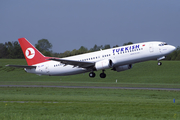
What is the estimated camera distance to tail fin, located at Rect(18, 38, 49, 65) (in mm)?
58812

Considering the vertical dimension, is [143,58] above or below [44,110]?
above

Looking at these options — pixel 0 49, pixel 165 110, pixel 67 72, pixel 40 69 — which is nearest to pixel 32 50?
pixel 40 69

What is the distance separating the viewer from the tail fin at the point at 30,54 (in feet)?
193

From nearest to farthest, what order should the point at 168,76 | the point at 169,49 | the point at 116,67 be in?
the point at 169,49
the point at 116,67
the point at 168,76

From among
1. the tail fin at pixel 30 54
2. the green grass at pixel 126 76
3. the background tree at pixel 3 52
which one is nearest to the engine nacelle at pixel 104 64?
the tail fin at pixel 30 54

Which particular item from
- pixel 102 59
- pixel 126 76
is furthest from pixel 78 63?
pixel 126 76

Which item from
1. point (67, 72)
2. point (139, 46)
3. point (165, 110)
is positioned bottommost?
point (165, 110)

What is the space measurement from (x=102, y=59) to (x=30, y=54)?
54.1 feet

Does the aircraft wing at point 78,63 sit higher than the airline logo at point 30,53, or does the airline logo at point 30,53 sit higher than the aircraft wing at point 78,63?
the airline logo at point 30,53

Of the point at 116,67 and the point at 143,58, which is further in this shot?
the point at 116,67

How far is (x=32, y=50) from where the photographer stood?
60469 mm

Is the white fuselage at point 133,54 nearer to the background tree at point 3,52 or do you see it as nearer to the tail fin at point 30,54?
the tail fin at point 30,54

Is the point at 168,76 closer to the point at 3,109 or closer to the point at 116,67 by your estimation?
the point at 116,67

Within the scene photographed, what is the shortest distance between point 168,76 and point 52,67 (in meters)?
50.4
